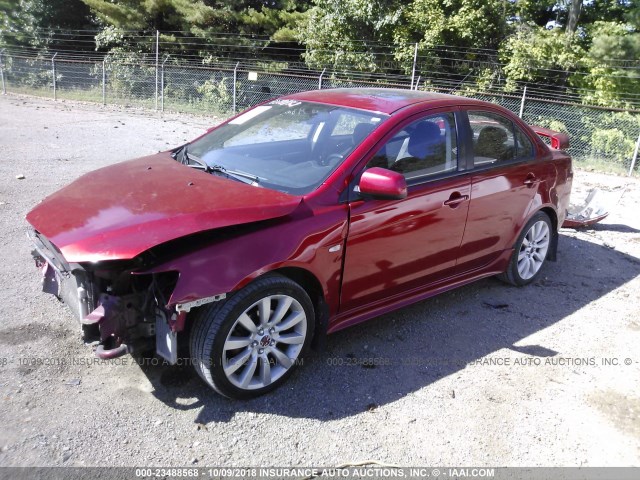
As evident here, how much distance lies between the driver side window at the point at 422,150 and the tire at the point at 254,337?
1.10 metres

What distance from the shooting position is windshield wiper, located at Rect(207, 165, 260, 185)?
378cm

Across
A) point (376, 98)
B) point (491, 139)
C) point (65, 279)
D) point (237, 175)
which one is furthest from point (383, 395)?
point (491, 139)

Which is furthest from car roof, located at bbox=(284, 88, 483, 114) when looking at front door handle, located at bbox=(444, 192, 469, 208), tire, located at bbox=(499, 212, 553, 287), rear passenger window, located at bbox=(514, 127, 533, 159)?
tire, located at bbox=(499, 212, 553, 287)

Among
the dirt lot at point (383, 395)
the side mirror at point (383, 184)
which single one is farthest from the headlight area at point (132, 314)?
the side mirror at point (383, 184)

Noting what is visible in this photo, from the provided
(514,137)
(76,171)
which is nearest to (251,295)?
(514,137)

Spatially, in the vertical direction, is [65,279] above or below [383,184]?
below

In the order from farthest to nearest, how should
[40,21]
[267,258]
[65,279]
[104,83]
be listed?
[40,21] → [104,83] → [65,279] → [267,258]

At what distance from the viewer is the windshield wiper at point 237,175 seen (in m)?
3.78

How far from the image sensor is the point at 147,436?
3.04 meters

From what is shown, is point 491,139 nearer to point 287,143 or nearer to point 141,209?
point 287,143

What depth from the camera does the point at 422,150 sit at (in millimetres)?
4164

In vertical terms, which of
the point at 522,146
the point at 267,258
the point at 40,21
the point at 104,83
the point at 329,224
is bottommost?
the point at 267,258

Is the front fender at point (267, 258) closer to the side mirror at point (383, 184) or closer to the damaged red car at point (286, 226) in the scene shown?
the damaged red car at point (286, 226)

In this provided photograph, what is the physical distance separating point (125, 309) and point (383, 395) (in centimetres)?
162
